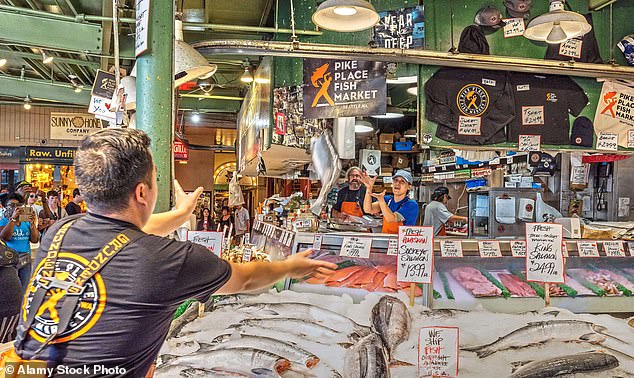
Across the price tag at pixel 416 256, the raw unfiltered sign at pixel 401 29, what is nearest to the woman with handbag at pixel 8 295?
the price tag at pixel 416 256

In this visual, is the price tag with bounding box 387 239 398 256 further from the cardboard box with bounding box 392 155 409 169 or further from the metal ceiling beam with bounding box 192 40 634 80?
the cardboard box with bounding box 392 155 409 169

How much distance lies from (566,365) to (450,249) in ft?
3.62

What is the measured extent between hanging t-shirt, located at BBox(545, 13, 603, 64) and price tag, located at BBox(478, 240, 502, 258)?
2.24 metres

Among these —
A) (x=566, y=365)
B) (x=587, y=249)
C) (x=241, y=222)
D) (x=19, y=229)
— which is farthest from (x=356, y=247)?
(x=241, y=222)

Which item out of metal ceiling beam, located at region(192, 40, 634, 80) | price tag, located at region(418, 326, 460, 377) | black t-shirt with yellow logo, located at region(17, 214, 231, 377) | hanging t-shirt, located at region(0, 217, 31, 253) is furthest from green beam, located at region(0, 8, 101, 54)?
black t-shirt with yellow logo, located at region(17, 214, 231, 377)

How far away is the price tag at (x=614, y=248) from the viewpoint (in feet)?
13.5

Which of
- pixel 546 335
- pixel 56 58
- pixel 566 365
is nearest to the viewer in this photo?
pixel 566 365

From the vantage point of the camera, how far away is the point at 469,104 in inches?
196

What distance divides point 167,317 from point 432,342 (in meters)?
2.22

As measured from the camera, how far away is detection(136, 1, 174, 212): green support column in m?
3.11

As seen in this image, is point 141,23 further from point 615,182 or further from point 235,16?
point 615,182

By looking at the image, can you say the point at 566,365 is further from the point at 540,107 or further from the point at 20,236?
the point at 20,236

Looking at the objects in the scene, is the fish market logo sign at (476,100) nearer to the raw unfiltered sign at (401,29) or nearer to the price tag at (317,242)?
the raw unfiltered sign at (401,29)

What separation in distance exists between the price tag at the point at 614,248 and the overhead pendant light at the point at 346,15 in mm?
2599
